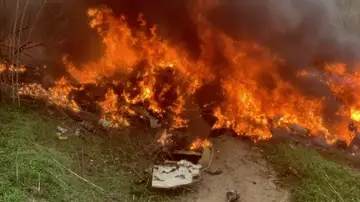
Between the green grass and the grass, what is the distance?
7.46ft

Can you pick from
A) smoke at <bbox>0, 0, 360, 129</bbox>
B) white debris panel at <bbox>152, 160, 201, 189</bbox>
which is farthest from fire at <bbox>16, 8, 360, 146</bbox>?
white debris panel at <bbox>152, 160, 201, 189</bbox>

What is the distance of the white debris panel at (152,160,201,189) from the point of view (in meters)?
6.68

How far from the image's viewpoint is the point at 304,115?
8.43 metres

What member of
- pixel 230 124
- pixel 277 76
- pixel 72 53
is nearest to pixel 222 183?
pixel 230 124

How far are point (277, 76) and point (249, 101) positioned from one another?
0.85 metres

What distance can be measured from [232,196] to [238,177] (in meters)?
0.66

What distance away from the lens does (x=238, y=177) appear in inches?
283

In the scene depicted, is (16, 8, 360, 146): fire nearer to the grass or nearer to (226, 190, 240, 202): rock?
the grass

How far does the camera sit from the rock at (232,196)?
21.6 feet

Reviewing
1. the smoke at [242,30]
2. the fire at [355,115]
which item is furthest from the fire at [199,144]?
the fire at [355,115]

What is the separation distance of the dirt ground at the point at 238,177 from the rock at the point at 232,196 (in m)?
0.08

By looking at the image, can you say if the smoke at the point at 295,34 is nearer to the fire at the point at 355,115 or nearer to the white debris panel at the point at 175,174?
the fire at the point at 355,115

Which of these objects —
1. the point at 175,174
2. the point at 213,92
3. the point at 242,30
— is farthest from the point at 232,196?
the point at 242,30

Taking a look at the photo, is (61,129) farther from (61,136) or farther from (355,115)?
(355,115)
